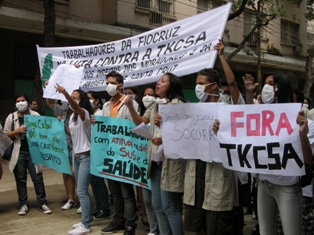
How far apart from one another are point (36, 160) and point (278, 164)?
390 cm

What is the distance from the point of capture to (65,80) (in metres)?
4.51

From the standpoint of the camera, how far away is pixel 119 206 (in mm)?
4410

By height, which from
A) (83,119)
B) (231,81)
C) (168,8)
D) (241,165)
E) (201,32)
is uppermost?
(168,8)

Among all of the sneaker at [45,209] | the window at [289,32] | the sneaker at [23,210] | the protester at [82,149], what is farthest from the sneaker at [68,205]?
the window at [289,32]

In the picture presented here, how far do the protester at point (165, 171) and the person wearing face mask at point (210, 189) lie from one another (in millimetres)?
205

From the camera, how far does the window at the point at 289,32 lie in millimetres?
21395

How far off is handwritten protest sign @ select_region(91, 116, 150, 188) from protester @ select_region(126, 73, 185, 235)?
17.2 inches

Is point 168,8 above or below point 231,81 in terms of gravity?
above

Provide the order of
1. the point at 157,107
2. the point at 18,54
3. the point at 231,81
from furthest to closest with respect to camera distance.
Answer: the point at 18,54 → the point at 157,107 → the point at 231,81

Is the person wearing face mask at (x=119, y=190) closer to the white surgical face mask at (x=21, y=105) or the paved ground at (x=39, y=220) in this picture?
the paved ground at (x=39, y=220)

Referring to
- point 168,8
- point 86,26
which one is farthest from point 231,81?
point 168,8

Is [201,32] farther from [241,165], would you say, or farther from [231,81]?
[241,165]

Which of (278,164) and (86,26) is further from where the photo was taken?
(86,26)

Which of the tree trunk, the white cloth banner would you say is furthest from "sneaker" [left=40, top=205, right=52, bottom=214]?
the tree trunk
